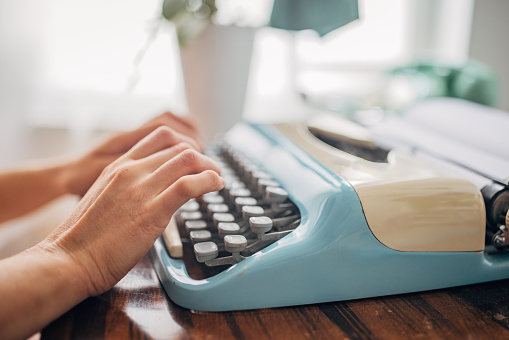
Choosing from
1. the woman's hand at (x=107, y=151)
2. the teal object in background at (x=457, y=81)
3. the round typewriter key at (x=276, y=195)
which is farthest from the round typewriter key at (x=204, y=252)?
the teal object in background at (x=457, y=81)

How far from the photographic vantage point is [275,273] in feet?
1.68

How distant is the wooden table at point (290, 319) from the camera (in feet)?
1.54

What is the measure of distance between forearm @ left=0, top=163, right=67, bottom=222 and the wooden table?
1.22 feet

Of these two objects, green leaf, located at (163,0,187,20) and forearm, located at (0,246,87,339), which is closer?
forearm, located at (0,246,87,339)

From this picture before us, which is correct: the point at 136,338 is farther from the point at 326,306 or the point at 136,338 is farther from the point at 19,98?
the point at 19,98

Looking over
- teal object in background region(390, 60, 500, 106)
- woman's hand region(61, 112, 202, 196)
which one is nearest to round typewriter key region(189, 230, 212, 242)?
woman's hand region(61, 112, 202, 196)

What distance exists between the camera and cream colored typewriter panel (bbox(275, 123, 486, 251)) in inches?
21.3

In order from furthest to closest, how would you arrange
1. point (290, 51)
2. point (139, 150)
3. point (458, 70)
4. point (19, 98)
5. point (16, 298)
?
point (290, 51) → point (19, 98) → point (458, 70) → point (139, 150) → point (16, 298)

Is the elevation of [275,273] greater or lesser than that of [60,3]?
lesser

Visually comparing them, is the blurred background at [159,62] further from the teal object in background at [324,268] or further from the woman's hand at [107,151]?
the teal object in background at [324,268]

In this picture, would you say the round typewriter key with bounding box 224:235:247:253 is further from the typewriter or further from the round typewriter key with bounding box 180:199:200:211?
the round typewriter key with bounding box 180:199:200:211

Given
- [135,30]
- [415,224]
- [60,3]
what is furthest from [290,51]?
[415,224]

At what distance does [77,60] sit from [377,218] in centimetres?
135

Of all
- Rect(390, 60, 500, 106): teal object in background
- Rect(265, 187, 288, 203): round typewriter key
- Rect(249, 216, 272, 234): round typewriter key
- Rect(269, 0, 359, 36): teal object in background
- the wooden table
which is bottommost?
the wooden table
